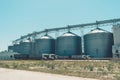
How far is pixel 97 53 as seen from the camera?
79.5 metres

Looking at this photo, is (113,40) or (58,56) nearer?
(113,40)

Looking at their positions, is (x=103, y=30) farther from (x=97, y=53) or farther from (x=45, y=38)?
(x=45, y=38)

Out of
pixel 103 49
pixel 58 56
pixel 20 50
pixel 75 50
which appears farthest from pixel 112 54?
pixel 20 50

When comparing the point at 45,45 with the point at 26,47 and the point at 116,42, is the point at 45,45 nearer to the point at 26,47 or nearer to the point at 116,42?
the point at 26,47

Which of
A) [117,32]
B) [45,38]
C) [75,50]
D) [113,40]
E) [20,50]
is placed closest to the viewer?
[117,32]

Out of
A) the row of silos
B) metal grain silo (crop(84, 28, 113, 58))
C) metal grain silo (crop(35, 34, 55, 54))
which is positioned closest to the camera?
metal grain silo (crop(84, 28, 113, 58))

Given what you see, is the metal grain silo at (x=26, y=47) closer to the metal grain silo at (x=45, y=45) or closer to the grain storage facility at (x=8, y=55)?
the grain storage facility at (x=8, y=55)

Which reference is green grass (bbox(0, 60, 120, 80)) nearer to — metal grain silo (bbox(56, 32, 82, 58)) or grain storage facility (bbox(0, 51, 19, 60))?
metal grain silo (bbox(56, 32, 82, 58))

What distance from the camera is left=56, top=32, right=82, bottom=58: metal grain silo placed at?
8844 centimetres

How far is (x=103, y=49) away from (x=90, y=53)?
557cm

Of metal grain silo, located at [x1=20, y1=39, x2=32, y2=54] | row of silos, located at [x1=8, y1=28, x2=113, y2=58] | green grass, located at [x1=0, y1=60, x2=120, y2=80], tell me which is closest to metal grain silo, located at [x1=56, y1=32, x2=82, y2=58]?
row of silos, located at [x1=8, y1=28, x2=113, y2=58]

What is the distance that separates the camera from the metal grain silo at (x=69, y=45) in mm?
88438

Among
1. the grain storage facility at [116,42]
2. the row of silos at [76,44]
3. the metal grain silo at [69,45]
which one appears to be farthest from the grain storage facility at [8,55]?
the grain storage facility at [116,42]

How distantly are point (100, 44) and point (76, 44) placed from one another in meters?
12.9
